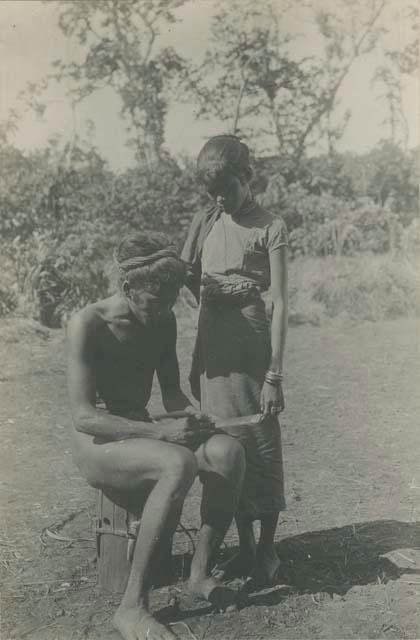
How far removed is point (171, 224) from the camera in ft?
36.9

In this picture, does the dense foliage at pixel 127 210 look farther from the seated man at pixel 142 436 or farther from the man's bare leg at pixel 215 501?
the man's bare leg at pixel 215 501

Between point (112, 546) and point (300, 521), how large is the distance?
4.23 feet

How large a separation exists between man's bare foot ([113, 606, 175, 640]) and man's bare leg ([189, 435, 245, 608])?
0.40 meters

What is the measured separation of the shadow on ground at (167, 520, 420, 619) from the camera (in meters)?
3.15

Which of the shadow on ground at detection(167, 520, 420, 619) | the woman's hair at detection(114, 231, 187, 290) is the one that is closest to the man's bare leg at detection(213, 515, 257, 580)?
the shadow on ground at detection(167, 520, 420, 619)

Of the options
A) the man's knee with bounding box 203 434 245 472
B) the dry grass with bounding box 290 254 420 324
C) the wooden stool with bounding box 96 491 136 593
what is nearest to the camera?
the man's knee with bounding box 203 434 245 472

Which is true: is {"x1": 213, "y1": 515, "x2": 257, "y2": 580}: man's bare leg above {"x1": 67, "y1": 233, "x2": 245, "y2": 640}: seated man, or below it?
below

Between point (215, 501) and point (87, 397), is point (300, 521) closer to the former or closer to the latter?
point (215, 501)

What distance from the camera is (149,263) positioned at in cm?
284

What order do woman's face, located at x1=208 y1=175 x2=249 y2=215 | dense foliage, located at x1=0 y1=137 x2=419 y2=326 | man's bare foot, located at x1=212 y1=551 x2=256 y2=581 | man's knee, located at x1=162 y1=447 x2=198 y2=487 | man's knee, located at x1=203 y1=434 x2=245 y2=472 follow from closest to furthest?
man's knee, located at x1=162 y1=447 x2=198 y2=487 → man's knee, located at x1=203 y1=434 x2=245 y2=472 → woman's face, located at x1=208 y1=175 x2=249 y2=215 → man's bare foot, located at x1=212 y1=551 x2=256 y2=581 → dense foliage, located at x1=0 y1=137 x2=419 y2=326

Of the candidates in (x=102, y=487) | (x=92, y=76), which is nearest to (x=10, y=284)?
(x=92, y=76)

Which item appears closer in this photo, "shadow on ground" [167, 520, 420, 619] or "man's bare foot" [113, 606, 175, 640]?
"man's bare foot" [113, 606, 175, 640]

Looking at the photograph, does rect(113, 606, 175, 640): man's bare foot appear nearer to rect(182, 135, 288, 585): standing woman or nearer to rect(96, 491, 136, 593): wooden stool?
rect(96, 491, 136, 593): wooden stool

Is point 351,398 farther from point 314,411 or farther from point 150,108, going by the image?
point 150,108
